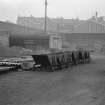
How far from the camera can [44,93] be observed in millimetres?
8570

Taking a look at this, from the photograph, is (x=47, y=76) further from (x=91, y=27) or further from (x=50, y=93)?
(x=91, y=27)

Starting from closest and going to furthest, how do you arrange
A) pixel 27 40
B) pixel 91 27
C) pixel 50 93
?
pixel 50 93 → pixel 27 40 → pixel 91 27

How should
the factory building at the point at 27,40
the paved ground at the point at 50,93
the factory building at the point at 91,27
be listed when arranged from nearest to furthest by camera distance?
the paved ground at the point at 50,93 < the factory building at the point at 27,40 < the factory building at the point at 91,27

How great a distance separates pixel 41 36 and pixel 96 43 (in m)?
18.3

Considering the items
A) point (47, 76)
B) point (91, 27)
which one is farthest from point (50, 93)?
point (91, 27)

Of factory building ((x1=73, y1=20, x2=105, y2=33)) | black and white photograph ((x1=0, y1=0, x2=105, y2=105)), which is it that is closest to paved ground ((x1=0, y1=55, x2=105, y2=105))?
black and white photograph ((x1=0, y1=0, x2=105, y2=105))

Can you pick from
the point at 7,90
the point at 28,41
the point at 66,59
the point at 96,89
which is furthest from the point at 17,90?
the point at 28,41

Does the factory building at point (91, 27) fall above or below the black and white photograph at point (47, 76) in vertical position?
above

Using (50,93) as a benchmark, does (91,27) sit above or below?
above

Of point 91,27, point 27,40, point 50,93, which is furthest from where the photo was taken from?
point 91,27

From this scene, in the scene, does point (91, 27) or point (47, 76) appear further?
point (91, 27)

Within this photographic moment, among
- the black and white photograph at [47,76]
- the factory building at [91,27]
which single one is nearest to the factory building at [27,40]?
the black and white photograph at [47,76]

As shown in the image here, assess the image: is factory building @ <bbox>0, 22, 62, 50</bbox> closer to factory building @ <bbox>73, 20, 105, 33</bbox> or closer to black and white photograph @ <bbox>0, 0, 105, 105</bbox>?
black and white photograph @ <bbox>0, 0, 105, 105</bbox>

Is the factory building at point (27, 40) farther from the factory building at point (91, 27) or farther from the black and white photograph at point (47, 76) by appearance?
the factory building at point (91, 27)
